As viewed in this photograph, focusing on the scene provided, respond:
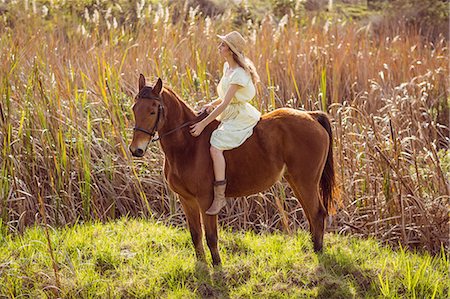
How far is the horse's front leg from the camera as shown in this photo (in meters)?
4.41

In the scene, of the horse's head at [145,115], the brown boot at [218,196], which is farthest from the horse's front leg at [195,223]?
the horse's head at [145,115]

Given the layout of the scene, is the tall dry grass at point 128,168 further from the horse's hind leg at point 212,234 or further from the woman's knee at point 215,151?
the woman's knee at point 215,151

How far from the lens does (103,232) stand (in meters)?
5.05

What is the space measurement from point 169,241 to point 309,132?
1.36m

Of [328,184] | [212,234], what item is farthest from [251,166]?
[328,184]

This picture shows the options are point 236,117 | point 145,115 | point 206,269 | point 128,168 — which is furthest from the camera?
point 128,168

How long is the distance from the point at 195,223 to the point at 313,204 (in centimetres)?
78

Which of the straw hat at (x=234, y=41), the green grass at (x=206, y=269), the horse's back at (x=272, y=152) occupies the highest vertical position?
the straw hat at (x=234, y=41)

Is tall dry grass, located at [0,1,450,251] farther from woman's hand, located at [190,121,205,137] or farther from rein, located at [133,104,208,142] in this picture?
woman's hand, located at [190,121,205,137]

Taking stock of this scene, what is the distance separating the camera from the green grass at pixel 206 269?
4.20 m

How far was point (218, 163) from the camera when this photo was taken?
415 centimetres

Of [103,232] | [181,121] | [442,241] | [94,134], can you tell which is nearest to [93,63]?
[94,134]

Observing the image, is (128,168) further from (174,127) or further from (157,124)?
(157,124)

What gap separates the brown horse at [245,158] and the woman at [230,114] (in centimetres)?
6
